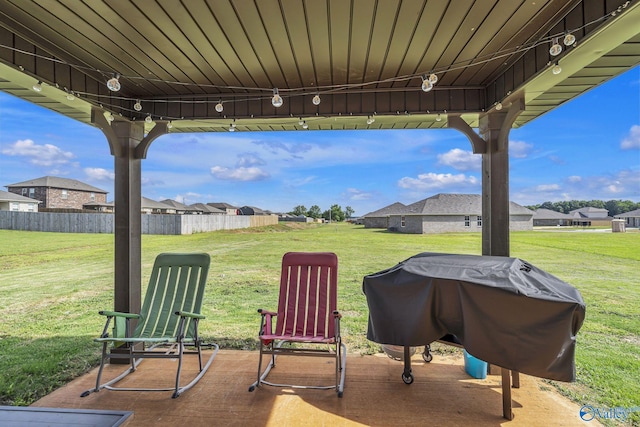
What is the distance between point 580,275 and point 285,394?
19.4 feet

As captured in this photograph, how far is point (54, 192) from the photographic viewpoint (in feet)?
32.0

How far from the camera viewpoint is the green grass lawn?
2848 millimetres

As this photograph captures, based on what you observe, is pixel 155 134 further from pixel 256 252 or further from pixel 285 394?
pixel 256 252

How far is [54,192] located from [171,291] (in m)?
9.64

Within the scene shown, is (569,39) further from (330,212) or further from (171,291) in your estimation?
(330,212)

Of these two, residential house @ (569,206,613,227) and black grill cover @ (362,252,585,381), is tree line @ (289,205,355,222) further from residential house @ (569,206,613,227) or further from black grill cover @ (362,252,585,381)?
black grill cover @ (362,252,585,381)

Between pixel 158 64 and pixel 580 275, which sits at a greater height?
pixel 158 64

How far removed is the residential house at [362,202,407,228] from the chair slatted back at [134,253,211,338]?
38.5ft

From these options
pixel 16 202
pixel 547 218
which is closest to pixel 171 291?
pixel 547 218

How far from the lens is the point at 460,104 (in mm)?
2986

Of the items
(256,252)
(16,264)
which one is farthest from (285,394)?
(16,264)

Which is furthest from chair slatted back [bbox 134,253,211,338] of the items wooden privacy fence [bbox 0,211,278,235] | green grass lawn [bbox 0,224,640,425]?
wooden privacy fence [bbox 0,211,278,235]

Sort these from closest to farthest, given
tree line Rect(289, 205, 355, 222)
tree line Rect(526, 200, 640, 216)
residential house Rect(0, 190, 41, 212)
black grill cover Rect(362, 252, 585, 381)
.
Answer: black grill cover Rect(362, 252, 585, 381) < tree line Rect(526, 200, 640, 216) < residential house Rect(0, 190, 41, 212) < tree line Rect(289, 205, 355, 222)

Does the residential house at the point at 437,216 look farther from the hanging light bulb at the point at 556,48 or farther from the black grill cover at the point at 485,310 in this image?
the hanging light bulb at the point at 556,48
